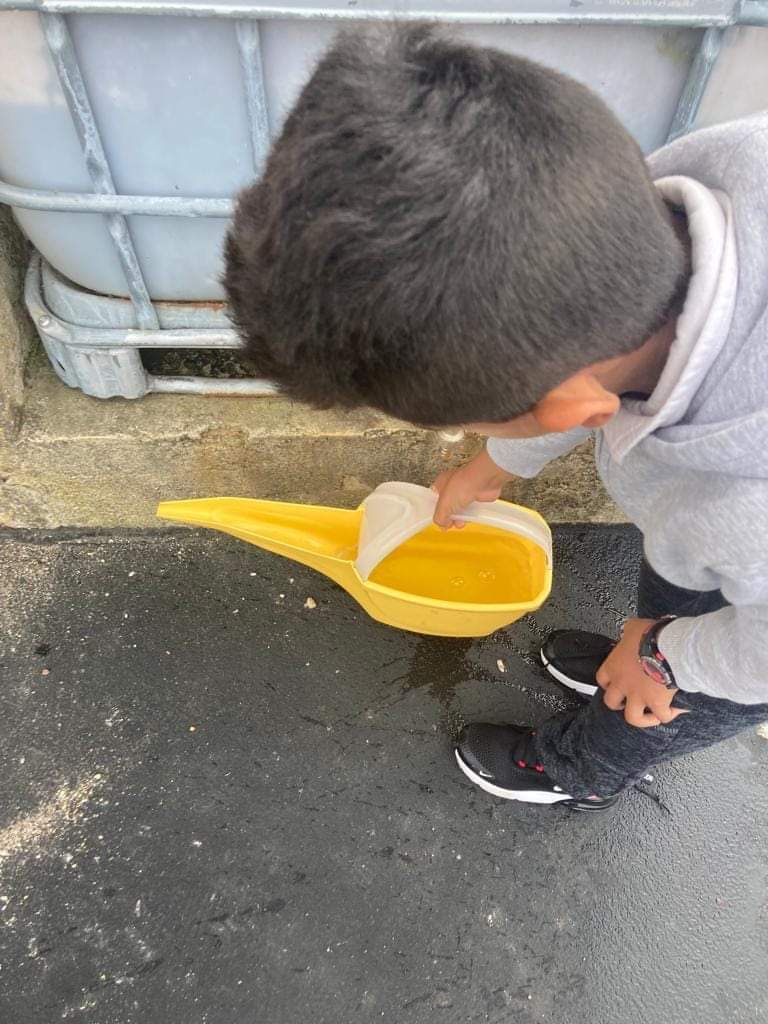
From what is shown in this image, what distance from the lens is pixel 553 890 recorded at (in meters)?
1.28

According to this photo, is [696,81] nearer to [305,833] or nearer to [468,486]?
[468,486]

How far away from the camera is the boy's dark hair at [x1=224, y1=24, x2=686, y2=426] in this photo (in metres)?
0.53

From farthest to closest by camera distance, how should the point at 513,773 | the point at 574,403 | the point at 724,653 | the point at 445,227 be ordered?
the point at 513,773 → the point at 724,653 → the point at 574,403 → the point at 445,227

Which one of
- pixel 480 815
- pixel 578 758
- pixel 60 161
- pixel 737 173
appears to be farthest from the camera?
pixel 480 815

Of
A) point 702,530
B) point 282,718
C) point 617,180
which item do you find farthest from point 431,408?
point 282,718

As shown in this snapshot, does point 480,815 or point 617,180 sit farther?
point 480,815

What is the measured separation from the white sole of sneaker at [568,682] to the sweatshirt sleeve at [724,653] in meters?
0.52

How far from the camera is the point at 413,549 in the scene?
4.83 feet

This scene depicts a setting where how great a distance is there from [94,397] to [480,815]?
1.09 meters

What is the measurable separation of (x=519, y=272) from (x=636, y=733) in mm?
805

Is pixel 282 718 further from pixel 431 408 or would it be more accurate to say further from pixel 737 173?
pixel 737 173

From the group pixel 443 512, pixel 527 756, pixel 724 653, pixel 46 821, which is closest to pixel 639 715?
pixel 724 653

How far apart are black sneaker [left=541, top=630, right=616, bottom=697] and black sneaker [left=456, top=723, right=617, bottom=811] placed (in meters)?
0.16

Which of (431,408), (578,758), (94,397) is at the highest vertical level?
(431,408)
